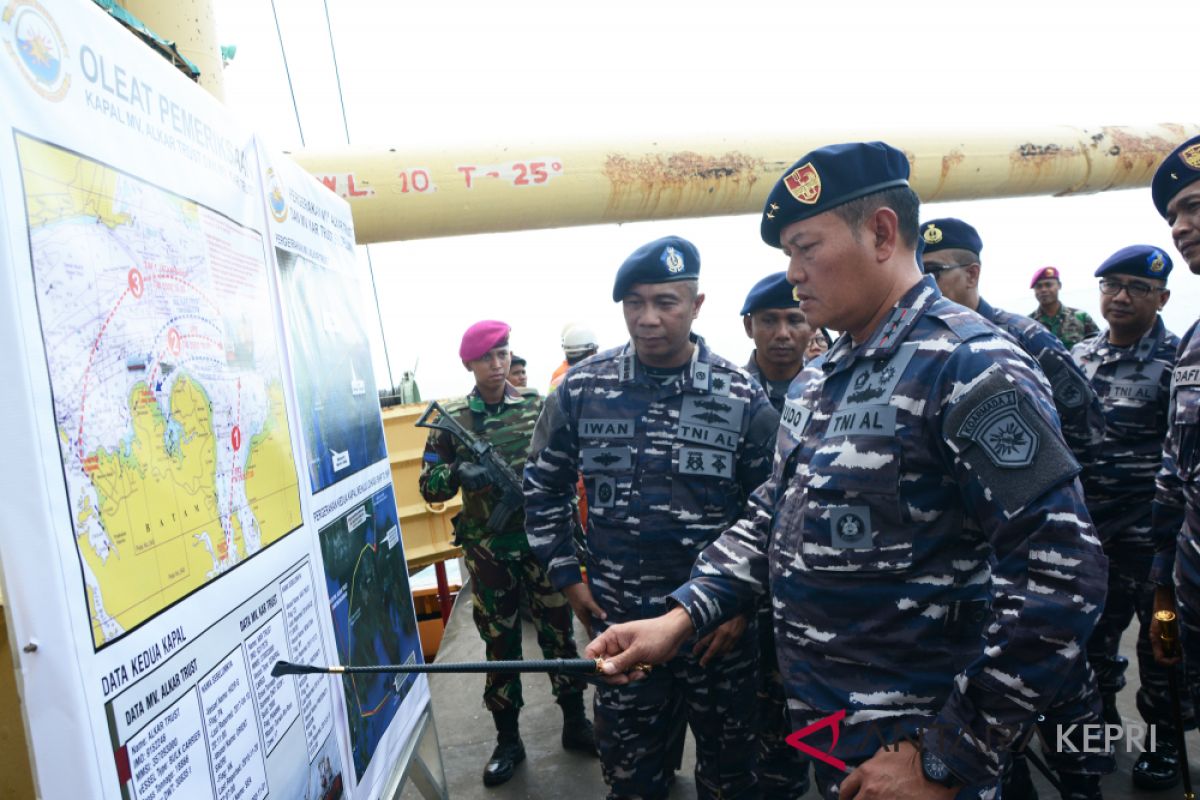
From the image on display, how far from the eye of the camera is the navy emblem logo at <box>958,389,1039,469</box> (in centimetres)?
117

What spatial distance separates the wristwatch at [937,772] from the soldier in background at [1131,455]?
93.2 inches

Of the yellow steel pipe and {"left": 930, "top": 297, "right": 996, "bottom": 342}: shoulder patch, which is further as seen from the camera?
the yellow steel pipe

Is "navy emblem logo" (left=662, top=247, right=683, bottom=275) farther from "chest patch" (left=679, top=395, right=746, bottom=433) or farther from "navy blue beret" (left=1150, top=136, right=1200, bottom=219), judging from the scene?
"navy blue beret" (left=1150, top=136, right=1200, bottom=219)

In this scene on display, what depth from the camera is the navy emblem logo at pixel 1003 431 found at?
46.3 inches

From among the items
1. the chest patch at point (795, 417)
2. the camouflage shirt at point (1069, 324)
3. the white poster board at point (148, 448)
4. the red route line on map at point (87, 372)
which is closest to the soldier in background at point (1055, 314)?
the camouflage shirt at point (1069, 324)

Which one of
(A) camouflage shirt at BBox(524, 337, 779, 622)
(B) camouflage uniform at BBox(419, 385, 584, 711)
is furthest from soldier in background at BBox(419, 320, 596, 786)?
(A) camouflage shirt at BBox(524, 337, 779, 622)

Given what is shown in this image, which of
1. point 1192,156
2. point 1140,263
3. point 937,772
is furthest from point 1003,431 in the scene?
point 1140,263

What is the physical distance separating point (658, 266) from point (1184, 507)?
1.92 meters

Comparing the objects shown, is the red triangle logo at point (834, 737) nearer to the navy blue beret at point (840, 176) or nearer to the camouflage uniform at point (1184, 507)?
the navy blue beret at point (840, 176)

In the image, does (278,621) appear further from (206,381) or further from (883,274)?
(883,274)

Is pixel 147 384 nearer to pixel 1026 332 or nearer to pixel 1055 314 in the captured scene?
pixel 1026 332

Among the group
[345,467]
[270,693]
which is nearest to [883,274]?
[345,467]

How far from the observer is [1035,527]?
116 centimetres

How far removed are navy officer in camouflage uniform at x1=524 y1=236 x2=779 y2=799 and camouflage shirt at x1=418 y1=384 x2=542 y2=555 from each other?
859mm
